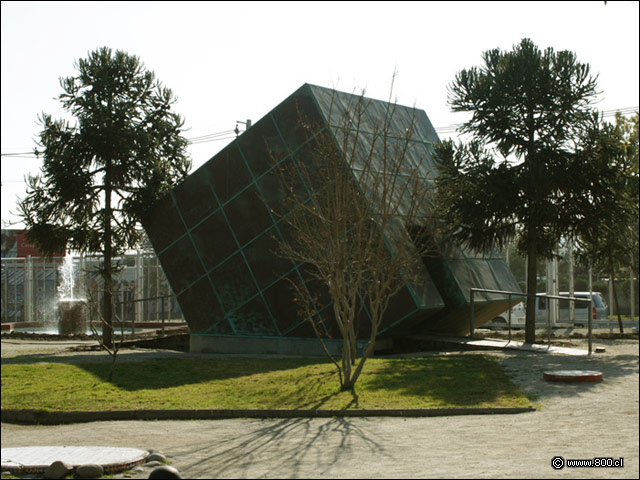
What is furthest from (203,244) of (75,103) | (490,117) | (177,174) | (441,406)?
(441,406)

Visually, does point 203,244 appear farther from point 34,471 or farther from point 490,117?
point 34,471

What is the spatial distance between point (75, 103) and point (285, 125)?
25.5 ft

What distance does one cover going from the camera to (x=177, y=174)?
82.5ft

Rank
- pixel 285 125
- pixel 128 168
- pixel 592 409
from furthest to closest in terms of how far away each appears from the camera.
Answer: pixel 128 168, pixel 285 125, pixel 592 409

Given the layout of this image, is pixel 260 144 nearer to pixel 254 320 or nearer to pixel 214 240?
pixel 214 240

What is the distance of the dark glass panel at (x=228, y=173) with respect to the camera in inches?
857

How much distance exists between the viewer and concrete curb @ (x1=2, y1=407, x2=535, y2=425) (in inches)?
432

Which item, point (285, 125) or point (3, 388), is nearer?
point (3, 388)

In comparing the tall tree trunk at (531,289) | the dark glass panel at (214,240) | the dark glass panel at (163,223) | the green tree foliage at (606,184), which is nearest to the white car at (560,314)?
the tall tree trunk at (531,289)

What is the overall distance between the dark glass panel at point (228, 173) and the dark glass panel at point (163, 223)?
1783 mm

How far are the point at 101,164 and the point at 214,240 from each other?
5132mm

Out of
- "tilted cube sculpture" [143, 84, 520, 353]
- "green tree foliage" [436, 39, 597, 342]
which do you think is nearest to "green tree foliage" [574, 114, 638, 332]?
"green tree foliage" [436, 39, 597, 342]

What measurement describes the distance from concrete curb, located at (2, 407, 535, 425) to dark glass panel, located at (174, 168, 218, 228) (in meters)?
11.3

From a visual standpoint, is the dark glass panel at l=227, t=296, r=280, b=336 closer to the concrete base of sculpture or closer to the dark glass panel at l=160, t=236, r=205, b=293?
the dark glass panel at l=160, t=236, r=205, b=293
